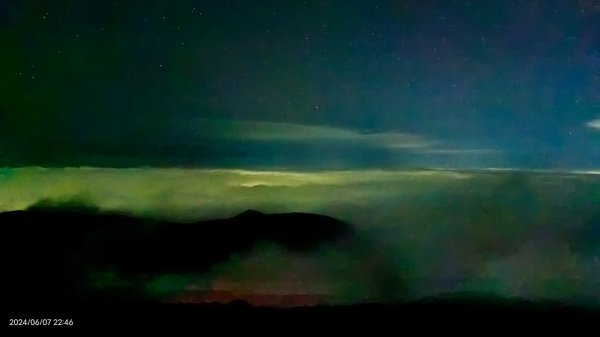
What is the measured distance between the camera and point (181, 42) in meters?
1.13

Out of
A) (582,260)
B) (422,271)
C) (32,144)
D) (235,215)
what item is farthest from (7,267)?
(582,260)

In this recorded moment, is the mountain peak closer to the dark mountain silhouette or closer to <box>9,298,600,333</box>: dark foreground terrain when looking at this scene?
the dark mountain silhouette

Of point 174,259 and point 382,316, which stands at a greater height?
point 174,259

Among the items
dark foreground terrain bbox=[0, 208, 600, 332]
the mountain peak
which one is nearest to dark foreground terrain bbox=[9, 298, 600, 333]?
dark foreground terrain bbox=[0, 208, 600, 332]

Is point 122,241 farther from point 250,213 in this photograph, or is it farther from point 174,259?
point 250,213

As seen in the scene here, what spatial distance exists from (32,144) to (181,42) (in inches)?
11.6

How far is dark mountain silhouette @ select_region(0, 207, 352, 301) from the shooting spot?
1.11 meters

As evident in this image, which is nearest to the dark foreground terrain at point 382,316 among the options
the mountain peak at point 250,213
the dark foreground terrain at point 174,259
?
the dark foreground terrain at point 174,259

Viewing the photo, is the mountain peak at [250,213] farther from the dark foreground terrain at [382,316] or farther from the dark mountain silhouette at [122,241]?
the dark foreground terrain at [382,316]

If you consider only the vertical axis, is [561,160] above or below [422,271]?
above

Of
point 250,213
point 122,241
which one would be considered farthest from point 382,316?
point 122,241

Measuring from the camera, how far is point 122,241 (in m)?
1.11

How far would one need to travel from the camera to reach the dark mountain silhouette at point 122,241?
1.11 meters

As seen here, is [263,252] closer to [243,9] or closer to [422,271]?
[422,271]
